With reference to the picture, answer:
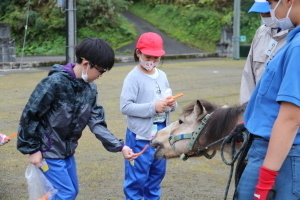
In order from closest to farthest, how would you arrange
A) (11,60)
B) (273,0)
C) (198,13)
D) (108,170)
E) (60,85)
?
(273,0) → (60,85) → (108,170) → (11,60) → (198,13)

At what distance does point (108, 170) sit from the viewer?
20.4ft

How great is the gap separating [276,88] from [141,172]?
2395mm

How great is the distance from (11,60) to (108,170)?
15255mm

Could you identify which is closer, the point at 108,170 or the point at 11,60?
the point at 108,170

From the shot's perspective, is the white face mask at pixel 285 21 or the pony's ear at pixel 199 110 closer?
the white face mask at pixel 285 21

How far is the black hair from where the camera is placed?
11.8ft

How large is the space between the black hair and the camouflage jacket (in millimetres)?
177

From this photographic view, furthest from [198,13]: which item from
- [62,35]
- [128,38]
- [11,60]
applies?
[11,60]

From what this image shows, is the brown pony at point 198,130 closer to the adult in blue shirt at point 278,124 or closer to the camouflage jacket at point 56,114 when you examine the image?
the camouflage jacket at point 56,114

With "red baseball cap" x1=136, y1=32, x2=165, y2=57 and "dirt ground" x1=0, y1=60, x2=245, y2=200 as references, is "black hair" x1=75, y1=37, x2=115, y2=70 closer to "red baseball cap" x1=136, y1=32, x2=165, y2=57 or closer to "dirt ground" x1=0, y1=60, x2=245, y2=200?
"red baseball cap" x1=136, y1=32, x2=165, y2=57

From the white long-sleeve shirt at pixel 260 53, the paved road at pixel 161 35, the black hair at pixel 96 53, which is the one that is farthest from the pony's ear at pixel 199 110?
the paved road at pixel 161 35

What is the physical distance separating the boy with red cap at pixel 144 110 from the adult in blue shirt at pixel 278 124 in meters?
2.00

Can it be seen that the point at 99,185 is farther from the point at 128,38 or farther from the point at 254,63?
the point at 128,38

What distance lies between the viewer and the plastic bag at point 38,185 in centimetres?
358
